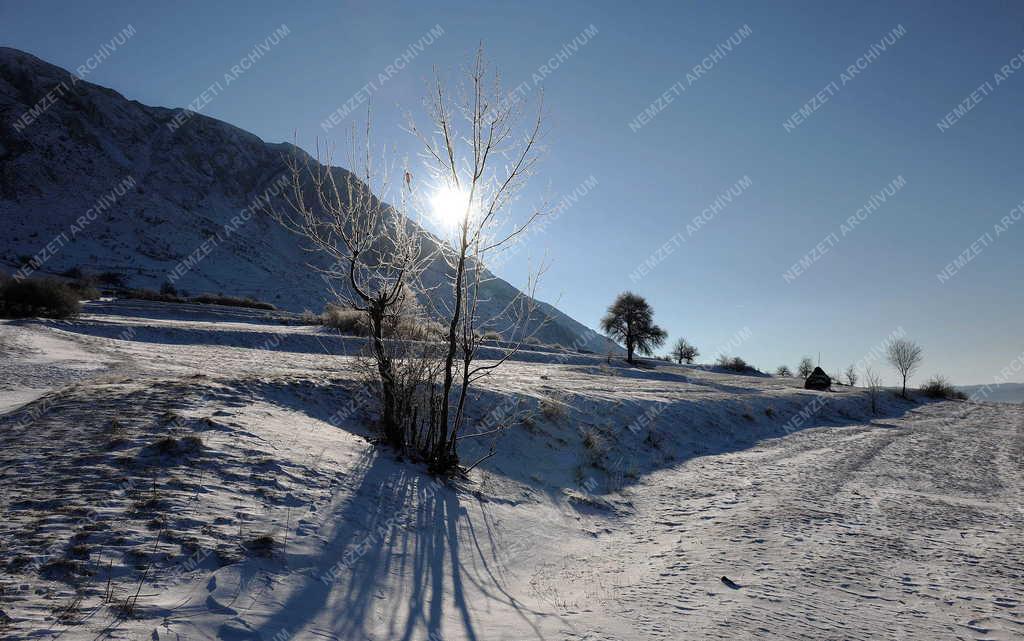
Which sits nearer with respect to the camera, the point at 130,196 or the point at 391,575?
the point at 391,575

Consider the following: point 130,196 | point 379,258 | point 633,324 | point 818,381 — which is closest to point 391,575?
point 379,258

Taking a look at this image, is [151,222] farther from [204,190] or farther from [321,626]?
[321,626]

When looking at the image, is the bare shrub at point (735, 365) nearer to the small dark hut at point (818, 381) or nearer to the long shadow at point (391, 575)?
the small dark hut at point (818, 381)

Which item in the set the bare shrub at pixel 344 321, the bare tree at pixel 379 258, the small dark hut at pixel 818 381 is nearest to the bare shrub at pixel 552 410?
the bare tree at pixel 379 258

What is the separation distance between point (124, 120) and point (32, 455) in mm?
97792

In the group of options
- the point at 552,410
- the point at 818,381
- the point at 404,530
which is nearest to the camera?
the point at 404,530

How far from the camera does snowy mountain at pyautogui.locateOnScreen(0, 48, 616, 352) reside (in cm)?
5184

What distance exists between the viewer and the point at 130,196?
6419cm

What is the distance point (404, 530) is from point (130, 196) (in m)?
79.5

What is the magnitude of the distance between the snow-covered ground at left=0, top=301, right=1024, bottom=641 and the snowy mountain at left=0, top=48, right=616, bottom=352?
105 feet

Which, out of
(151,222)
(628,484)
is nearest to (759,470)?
(628,484)

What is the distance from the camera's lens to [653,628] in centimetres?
397

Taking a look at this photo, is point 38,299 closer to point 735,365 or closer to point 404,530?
point 404,530

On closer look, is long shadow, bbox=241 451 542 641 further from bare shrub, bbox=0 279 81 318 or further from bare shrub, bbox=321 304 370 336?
bare shrub, bbox=0 279 81 318
